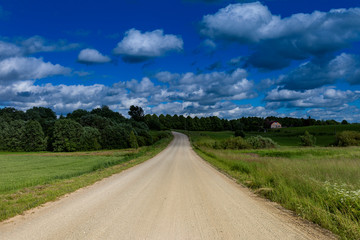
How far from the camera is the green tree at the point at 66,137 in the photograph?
71.9 metres

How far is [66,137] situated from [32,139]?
1104 centimetres

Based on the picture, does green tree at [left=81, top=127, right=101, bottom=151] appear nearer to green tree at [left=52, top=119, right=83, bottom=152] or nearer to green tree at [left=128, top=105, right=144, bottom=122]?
green tree at [left=52, top=119, right=83, bottom=152]

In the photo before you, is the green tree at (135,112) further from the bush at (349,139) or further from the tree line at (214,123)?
the bush at (349,139)

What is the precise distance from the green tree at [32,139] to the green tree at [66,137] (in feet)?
15.4

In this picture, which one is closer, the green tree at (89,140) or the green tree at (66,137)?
the green tree at (66,137)

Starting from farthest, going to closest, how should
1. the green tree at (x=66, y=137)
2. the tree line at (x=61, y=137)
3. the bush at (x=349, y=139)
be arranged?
the tree line at (x=61, y=137)
the green tree at (x=66, y=137)
the bush at (x=349, y=139)

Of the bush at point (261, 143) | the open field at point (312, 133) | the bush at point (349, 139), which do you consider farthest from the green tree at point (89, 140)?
the bush at point (349, 139)

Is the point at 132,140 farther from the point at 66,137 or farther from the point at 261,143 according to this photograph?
the point at 261,143

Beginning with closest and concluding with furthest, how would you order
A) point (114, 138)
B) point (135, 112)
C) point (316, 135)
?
1. point (114, 138)
2. point (316, 135)
3. point (135, 112)

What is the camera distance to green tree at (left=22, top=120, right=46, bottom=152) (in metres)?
73.4

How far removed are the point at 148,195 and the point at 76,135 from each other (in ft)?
233

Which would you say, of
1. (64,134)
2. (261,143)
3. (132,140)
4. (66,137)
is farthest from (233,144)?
(64,134)

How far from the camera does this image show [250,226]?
237 inches

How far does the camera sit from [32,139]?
243 ft
